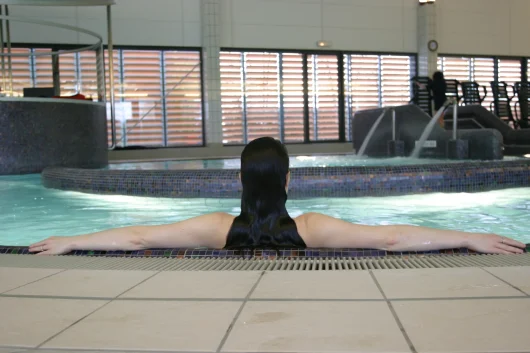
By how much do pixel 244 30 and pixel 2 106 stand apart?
6113mm

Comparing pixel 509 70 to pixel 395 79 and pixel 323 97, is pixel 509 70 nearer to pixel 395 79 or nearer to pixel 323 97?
pixel 395 79

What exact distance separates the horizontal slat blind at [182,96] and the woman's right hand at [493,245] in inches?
400

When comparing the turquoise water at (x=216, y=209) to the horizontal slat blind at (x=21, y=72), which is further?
the horizontal slat blind at (x=21, y=72)

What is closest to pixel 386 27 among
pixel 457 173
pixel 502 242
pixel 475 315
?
pixel 457 173

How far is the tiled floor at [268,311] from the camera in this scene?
1.13 meters

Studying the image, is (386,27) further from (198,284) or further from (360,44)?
(198,284)

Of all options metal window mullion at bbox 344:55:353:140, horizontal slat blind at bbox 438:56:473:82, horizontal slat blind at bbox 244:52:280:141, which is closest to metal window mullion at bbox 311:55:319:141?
metal window mullion at bbox 344:55:353:140

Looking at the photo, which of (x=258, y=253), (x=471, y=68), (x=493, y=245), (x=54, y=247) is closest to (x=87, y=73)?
(x=471, y=68)

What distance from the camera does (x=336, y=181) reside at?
497cm

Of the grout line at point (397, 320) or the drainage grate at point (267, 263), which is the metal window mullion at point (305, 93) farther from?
the grout line at point (397, 320)

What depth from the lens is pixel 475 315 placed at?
1.28m

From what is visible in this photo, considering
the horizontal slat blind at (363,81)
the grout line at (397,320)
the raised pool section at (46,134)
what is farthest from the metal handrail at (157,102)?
the grout line at (397,320)

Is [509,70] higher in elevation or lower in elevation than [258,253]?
higher

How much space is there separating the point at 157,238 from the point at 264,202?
0.49m
